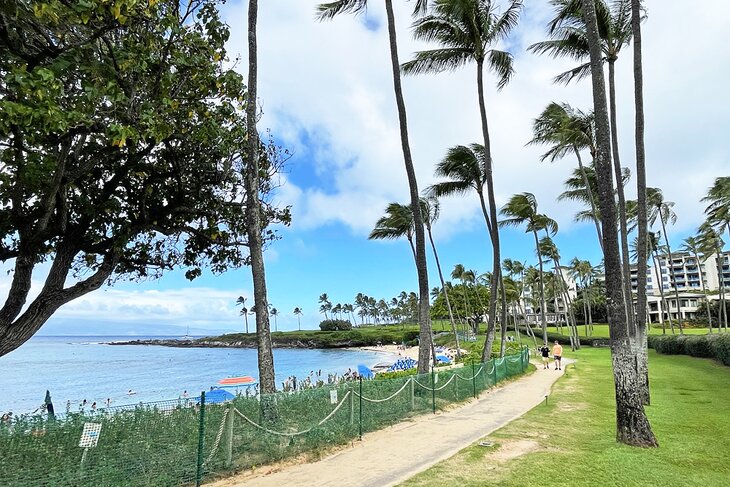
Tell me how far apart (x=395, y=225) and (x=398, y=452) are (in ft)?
72.4

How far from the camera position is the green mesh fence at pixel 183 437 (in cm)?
532

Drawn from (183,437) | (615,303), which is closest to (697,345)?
(615,303)

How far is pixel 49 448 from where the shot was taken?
5379 mm

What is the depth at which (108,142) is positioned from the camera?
25.2 ft

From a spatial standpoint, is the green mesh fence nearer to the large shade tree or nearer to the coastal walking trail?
the coastal walking trail

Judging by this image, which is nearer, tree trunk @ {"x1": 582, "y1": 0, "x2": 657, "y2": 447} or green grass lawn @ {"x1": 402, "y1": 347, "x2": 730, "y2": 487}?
green grass lawn @ {"x1": 402, "y1": 347, "x2": 730, "y2": 487}

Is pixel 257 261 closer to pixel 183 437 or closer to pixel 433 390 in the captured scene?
pixel 183 437

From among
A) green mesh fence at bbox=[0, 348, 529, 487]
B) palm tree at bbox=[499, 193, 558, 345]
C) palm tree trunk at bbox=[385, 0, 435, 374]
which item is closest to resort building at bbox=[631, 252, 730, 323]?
palm tree at bbox=[499, 193, 558, 345]

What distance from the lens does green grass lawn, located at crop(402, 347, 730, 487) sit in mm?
6645

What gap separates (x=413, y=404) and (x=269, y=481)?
6.06 metres

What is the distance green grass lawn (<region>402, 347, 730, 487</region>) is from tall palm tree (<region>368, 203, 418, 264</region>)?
17.2m

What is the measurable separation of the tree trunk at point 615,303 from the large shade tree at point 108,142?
24.2 ft

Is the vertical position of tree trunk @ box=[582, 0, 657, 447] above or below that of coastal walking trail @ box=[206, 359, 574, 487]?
above

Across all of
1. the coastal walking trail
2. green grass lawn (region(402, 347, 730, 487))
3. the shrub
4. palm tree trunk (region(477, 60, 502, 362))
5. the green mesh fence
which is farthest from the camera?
the shrub
